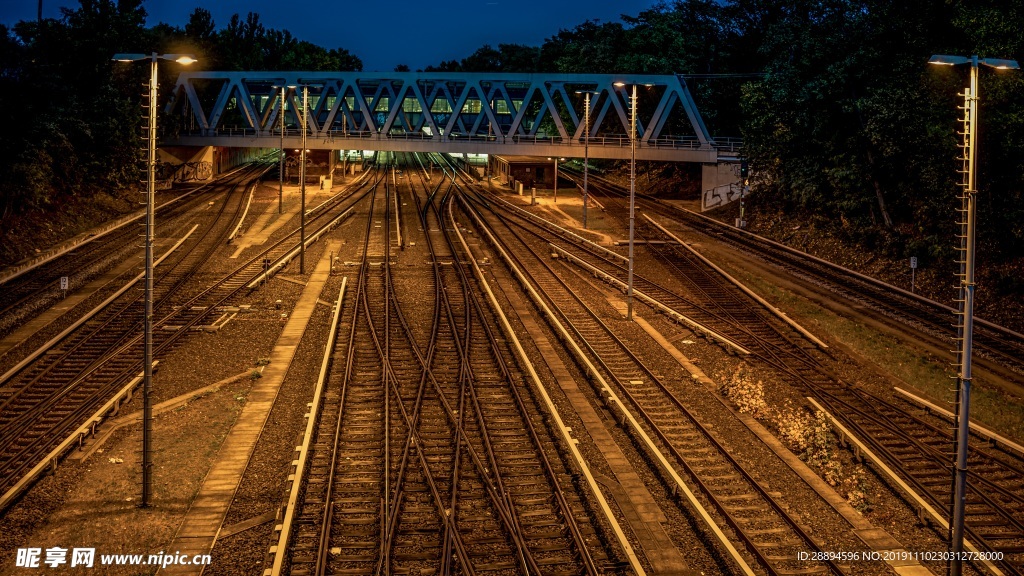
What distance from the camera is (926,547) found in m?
14.8

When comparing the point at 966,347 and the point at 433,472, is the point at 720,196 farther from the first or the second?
the point at 966,347

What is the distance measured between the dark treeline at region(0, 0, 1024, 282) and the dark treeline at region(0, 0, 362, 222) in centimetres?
11

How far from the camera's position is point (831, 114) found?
148 feet

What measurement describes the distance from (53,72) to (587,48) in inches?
1913

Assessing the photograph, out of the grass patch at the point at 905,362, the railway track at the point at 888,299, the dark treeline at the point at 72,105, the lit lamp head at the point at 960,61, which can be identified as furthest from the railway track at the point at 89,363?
the grass patch at the point at 905,362

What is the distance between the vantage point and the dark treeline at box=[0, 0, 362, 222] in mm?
44469

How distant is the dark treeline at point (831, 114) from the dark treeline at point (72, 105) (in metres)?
0.11

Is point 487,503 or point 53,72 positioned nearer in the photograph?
point 487,503

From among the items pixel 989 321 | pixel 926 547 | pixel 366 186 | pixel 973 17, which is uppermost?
pixel 973 17

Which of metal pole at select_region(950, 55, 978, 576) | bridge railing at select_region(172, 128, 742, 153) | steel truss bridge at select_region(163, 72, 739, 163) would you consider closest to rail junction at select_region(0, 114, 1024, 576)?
metal pole at select_region(950, 55, 978, 576)

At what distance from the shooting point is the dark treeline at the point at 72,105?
146ft

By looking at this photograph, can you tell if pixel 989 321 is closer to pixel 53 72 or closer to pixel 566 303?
pixel 566 303

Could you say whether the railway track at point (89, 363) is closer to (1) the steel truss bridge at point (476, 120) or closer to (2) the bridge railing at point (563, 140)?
(1) the steel truss bridge at point (476, 120)

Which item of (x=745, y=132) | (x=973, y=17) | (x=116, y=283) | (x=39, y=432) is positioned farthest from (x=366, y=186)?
(x=39, y=432)
